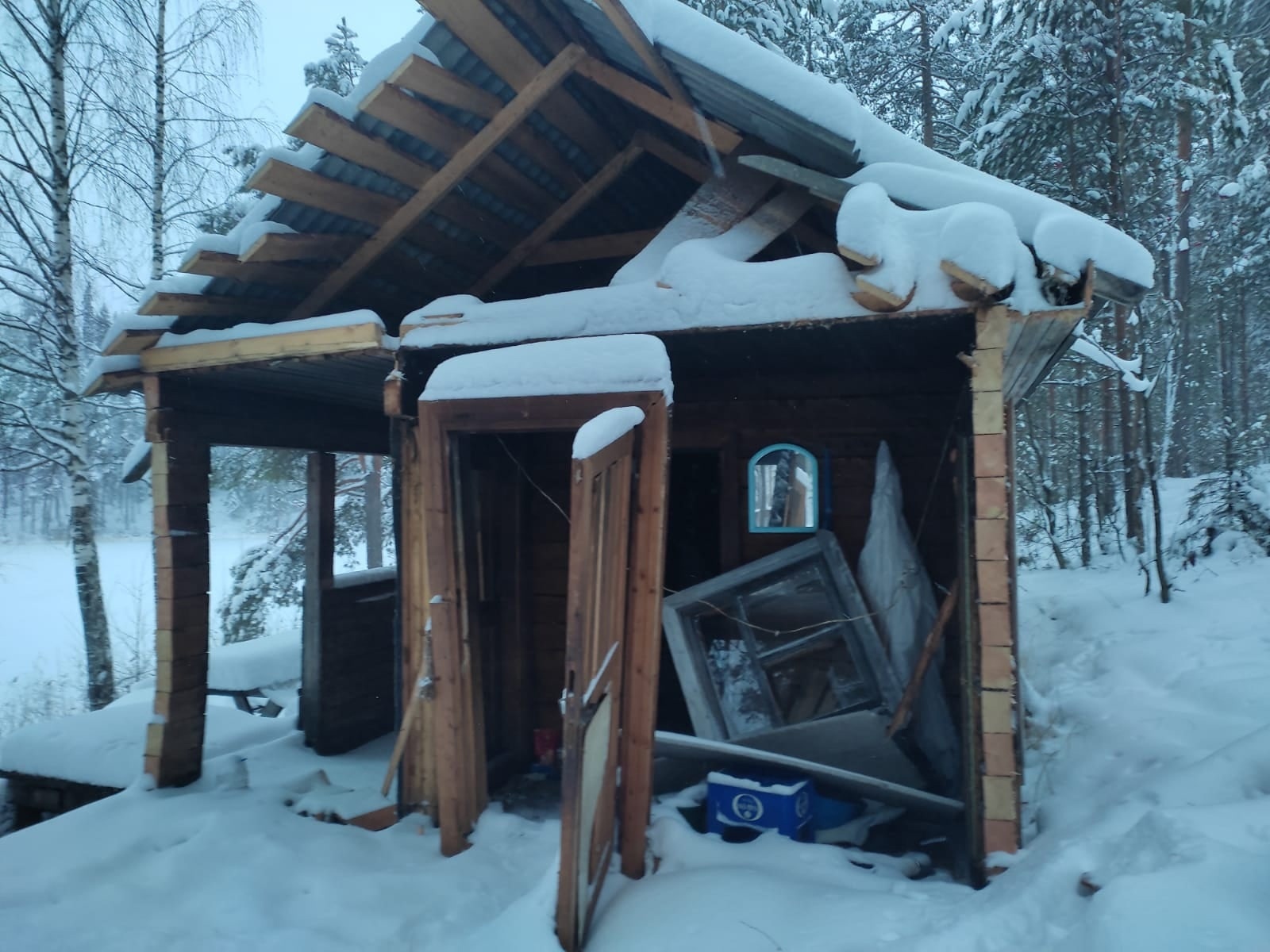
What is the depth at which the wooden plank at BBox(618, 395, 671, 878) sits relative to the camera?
3660 mm

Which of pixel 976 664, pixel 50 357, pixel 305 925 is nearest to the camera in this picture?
pixel 305 925

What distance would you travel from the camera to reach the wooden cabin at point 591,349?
3406 millimetres

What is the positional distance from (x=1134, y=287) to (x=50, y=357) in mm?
12610

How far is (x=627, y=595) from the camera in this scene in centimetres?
374

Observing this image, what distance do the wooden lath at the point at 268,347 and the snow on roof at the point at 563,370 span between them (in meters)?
0.67

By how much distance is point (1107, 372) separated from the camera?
11.6 metres

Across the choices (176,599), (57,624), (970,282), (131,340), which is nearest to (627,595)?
(970,282)

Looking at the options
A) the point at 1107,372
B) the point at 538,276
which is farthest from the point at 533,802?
the point at 1107,372

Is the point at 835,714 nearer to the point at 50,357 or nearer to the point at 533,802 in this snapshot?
the point at 533,802

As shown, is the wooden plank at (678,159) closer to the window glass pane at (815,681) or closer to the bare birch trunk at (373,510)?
the window glass pane at (815,681)

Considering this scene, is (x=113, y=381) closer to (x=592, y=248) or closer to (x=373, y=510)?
(x=592, y=248)

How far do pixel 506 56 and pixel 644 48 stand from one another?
2.59 feet

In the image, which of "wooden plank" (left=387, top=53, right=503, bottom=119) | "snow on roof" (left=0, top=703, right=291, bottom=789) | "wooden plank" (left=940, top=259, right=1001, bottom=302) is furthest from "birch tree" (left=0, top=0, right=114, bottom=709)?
"wooden plank" (left=940, top=259, right=1001, bottom=302)

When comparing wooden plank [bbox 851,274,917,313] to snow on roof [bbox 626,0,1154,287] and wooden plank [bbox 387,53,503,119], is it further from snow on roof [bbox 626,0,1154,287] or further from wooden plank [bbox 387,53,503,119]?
wooden plank [bbox 387,53,503,119]
